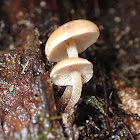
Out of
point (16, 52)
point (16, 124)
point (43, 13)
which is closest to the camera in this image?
point (16, 124)

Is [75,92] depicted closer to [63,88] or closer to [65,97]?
[65,97]

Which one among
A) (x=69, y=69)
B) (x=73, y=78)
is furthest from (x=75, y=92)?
(x=69, y=69)

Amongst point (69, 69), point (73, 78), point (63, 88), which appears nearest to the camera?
point (69, 69)

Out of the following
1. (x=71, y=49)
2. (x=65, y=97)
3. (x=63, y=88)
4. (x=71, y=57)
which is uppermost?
(x=71, y=49)

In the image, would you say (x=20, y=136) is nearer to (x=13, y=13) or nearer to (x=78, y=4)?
(x=13, y=13)

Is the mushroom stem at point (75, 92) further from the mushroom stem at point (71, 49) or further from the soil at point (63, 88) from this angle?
the mushroom stem at point (71, 49)

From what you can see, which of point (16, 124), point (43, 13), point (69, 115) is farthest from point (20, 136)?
point (43, 13)

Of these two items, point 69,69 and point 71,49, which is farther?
point 71,49
